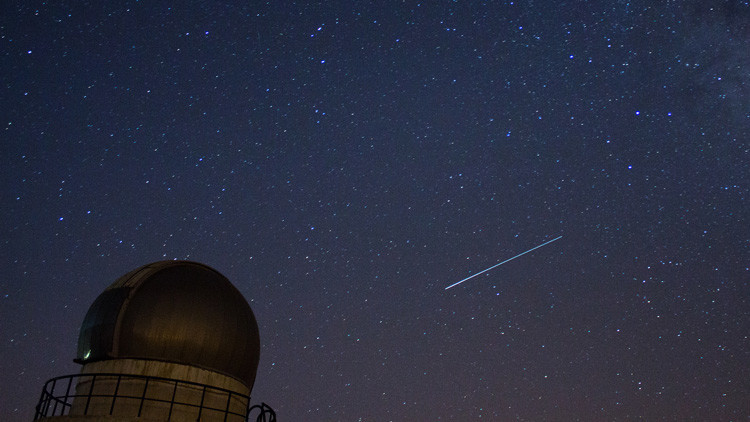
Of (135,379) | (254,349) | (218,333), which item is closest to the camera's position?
(135,379)

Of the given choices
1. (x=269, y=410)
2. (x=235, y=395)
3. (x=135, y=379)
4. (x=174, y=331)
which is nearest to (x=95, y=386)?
(x=135, y=379)

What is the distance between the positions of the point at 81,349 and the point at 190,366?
8.41 ft

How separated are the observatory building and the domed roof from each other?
0.02m

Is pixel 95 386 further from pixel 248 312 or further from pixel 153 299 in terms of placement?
pixel 248 312

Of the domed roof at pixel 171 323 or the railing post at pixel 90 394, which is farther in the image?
the domed roof at pixel 171 323

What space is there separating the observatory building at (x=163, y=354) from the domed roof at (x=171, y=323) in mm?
20

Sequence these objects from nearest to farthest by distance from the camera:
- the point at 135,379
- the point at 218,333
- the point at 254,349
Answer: the point at 135,379 → the point at 218,333 → the point at 254,349

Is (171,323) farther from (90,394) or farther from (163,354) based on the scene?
(90,394)

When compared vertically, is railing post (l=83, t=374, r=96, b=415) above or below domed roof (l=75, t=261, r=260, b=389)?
below

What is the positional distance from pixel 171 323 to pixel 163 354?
0.61 metres

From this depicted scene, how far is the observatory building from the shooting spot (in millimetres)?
10984

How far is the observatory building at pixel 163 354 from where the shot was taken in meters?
11.0

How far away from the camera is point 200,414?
36.3ft

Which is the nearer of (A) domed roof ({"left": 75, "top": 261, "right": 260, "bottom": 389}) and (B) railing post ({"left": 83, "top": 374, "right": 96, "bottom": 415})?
(B) railing post ({"left": 83, "top": 374, "right": 96, "bottom": 415})
